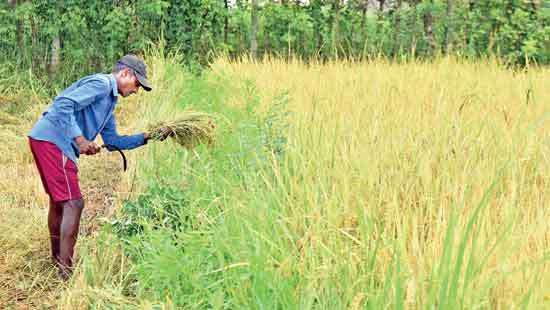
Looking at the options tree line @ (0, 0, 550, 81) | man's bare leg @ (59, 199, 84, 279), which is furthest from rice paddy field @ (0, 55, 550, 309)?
tree line @ (0, 0, 550, 81)

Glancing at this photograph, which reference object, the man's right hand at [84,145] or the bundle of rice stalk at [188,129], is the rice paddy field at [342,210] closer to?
the bundle of rice stalk at [188,129]

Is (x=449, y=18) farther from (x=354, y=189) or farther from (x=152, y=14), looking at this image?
(x=354, y=189)

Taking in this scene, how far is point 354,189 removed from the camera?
8.65ft

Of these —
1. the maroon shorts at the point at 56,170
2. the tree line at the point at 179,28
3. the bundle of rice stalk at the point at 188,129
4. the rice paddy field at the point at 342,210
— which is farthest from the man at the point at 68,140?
the tree line at the point at 179,28

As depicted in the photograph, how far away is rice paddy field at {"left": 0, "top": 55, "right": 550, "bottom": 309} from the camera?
1.98 meters

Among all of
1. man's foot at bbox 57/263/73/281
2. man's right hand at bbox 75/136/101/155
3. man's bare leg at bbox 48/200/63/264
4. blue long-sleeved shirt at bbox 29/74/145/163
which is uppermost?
blue long-sleeved shirt at bbox 29/74/145/163

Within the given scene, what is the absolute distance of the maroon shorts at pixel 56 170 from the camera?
3.52m

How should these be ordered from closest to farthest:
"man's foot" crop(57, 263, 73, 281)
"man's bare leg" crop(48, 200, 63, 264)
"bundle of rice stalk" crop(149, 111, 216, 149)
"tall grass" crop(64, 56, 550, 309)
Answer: "tall grass" crop(64, 56, 550, 309), "man's foot" crop(57, 263, 73, 281), "man's bare leg" crop(48, 200, 63, 264), "bundle of rice stalk" crop(149, 111, 216, 149)

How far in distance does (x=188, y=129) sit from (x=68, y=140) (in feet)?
2.44

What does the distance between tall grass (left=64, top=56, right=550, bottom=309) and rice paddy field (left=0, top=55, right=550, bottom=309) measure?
1 centimetres

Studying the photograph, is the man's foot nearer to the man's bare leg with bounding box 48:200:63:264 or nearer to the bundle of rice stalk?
the man's bare leg with bounding box 48:200:63:264

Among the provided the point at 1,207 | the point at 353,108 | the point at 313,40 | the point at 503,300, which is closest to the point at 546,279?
the point at 503,300

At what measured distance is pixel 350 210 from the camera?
2.60 metres

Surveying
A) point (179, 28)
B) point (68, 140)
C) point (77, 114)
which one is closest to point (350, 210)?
point (68, 140)
